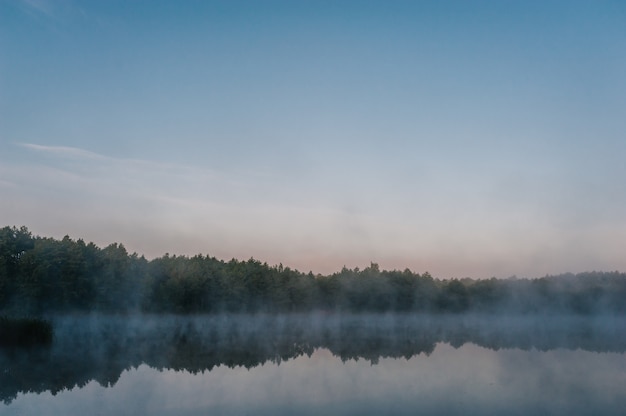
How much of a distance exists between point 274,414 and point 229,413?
3.13 ft

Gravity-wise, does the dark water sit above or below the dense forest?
below

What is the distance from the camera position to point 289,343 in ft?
107

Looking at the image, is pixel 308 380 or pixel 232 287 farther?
pixel 232 287

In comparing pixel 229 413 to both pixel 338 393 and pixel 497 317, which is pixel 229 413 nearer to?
pixel 338 393

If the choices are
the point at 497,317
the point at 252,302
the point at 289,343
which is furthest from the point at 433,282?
the point at 289,343

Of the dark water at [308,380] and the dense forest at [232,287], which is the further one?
the dense forest at [232,287]

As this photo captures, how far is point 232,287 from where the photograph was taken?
70.6 metres

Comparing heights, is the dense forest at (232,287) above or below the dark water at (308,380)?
above

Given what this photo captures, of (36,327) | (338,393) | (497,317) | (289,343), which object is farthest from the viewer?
(497,317)

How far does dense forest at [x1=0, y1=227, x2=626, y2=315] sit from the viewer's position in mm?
48062

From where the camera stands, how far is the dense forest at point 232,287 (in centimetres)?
4806

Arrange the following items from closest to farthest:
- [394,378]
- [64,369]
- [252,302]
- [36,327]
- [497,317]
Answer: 1. [394,378]
2. [64,369]
3. [36,327]
4. [252,302]
5. [497,317]

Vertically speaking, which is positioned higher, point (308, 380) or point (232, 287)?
point (232, 287)

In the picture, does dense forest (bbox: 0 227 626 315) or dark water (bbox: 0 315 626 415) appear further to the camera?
dense forest (bbox: 0 227 626 315)
